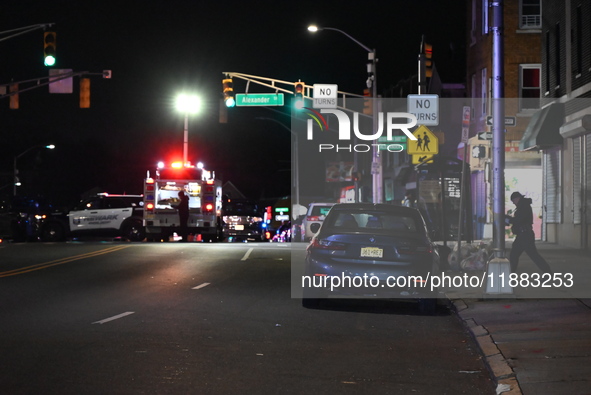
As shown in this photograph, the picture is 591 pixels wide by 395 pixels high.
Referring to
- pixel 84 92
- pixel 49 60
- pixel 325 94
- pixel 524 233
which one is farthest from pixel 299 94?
pixel 524 233

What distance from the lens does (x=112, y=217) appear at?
3456 centimetres

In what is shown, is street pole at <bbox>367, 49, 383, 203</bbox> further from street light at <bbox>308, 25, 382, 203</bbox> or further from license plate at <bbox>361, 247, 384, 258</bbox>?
license plate at <bbox>361, 247, 384, 258</bbox>

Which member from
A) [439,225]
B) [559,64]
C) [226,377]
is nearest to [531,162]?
[439,225]

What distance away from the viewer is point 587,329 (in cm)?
1105

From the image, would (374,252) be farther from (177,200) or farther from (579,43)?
(177,200)

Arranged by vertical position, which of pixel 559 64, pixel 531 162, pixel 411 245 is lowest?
pixel 411 245

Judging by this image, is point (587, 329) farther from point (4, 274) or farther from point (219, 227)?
point (219, 227)

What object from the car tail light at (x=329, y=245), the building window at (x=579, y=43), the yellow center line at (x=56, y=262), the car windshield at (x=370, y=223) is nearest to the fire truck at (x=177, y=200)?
the yellow center line at (x=56, y=262)

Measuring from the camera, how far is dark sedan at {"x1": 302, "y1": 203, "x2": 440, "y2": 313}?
13.0 metres

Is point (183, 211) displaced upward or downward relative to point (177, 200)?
downward

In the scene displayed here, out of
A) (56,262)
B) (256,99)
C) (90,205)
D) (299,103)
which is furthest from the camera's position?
(256,99)

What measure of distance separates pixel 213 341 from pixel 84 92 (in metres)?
21.5

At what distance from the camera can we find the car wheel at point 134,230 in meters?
34.7

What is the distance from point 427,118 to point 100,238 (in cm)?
1620
